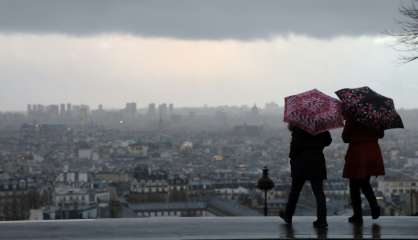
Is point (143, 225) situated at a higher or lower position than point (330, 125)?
lower

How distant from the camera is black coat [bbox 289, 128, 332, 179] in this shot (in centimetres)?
1195

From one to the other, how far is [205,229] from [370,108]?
2853mm

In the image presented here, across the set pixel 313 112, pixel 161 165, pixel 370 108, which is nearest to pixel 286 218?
pixel 313 112

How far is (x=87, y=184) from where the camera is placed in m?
51.1

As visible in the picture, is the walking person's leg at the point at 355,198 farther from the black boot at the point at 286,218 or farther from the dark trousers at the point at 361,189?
the black boot at the point at 286,218

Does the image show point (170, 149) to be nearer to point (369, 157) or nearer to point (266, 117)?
point (266, 117)

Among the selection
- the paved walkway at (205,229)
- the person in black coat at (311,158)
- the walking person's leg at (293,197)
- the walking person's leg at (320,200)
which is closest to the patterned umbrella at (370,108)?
the person in black coat at (311,158)

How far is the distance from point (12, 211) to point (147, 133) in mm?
66692

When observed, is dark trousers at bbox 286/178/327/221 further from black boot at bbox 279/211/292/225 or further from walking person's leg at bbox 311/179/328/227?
black boot at bbox 279/211/292/225

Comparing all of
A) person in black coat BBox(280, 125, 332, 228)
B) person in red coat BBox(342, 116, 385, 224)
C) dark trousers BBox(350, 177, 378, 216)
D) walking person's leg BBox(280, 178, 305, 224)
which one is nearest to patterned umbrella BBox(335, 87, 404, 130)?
person in red coat BBox(342, 116, 385, 224)

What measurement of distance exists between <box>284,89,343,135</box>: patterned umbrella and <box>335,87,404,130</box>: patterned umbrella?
0.59 ft

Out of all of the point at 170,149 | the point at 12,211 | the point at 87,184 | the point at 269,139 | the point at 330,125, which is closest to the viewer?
the point at 330,125

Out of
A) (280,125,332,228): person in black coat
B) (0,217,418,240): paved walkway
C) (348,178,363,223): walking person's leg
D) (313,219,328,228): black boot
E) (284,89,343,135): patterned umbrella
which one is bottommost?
(0,217,418,240): paved walkway

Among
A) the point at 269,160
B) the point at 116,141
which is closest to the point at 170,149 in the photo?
the point at 116,141
